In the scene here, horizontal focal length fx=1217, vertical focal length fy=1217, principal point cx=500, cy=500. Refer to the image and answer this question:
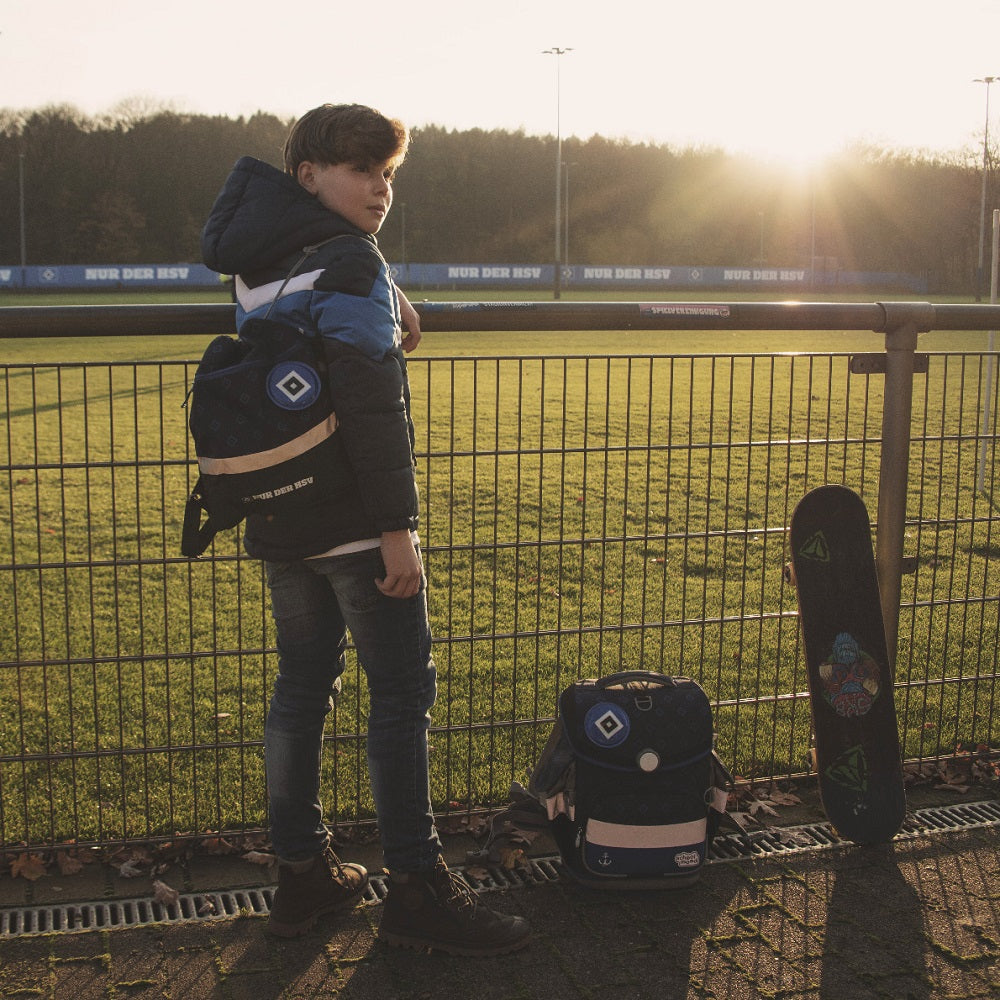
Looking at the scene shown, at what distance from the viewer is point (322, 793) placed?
13.3 feet

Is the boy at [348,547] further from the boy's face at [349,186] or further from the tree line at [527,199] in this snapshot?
the tree line at [527,199]

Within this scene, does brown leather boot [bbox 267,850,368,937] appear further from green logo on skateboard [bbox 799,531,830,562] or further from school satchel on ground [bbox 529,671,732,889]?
green logo on skateboard [bbox 799,531,830,562]

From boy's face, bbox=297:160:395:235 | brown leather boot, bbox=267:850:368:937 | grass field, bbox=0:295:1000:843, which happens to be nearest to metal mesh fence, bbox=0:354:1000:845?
grass field, bbox=0:295:1000:843

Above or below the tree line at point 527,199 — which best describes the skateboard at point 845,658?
below

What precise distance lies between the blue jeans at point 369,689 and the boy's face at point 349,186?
2.52 ft

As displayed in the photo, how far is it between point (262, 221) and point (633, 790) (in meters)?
1.73

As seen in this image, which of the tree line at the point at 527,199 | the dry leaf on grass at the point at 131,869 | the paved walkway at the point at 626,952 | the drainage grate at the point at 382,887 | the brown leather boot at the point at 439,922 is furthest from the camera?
the tree line at the point at 527,199

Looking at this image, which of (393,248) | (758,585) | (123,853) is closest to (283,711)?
(123,853)

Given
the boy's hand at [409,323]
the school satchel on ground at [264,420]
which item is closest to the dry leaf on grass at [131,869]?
the school satchel on ground at [264,420]

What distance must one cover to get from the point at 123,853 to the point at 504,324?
1845 mm

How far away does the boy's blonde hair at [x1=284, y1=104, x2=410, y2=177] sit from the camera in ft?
8.63

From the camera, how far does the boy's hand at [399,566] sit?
2.61 meters

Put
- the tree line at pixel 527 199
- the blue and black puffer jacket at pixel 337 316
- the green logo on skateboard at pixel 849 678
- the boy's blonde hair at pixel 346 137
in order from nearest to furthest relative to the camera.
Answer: the blue and black puffer jacket at pixel 337 316
the boy's blonde hair at pixel 346 137
the green logo on skateboard at pixel 849 678
the tree line at pixel 527 199

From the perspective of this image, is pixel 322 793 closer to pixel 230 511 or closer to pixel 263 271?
pixel 230 511
